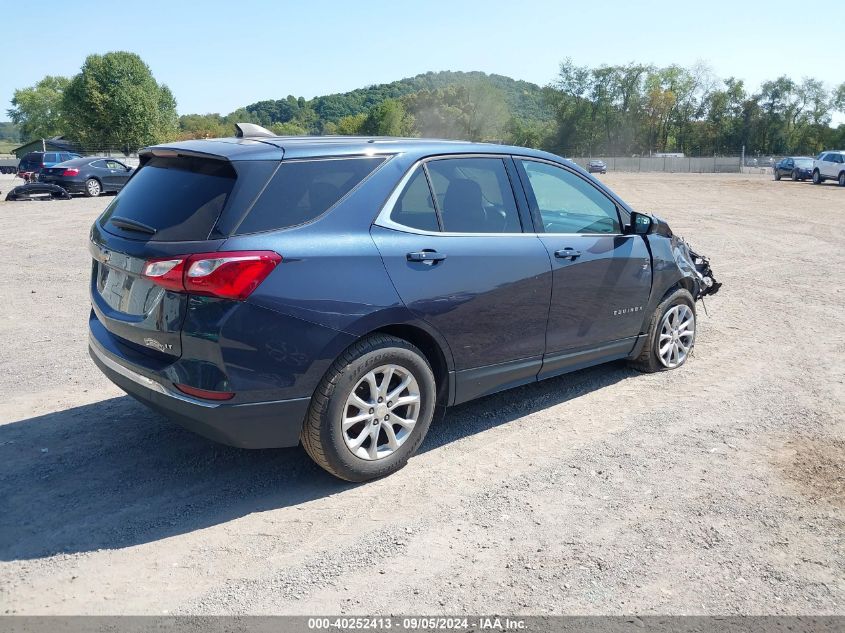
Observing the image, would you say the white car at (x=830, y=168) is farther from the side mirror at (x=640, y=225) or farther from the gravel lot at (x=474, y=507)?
the side mirror at (x=640, y=225)

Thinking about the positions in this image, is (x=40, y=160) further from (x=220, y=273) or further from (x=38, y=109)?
(x=38, y=109)

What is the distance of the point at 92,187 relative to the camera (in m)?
25.3

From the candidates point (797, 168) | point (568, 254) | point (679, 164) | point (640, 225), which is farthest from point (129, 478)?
point (679, 164)

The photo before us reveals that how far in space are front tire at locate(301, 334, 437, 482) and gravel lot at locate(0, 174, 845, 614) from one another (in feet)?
0.61

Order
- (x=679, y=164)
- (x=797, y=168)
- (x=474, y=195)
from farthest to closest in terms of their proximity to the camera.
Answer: (x=679, y=164) → (x=797, y=168) → (x=474, y=195)

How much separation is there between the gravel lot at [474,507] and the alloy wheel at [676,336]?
150 millimetres

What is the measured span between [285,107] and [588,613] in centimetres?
14901

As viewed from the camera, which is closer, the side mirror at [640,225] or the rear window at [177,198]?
the rear window at [177,198]

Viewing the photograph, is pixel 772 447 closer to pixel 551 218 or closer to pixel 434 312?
pixel 551 218

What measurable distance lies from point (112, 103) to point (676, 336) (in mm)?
87149

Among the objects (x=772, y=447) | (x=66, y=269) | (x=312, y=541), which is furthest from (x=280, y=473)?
(x=66, y=269)

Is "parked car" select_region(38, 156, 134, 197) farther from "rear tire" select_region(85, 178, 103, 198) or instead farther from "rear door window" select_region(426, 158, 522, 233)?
"rear door window" select_region(426, 158, 522, 233)

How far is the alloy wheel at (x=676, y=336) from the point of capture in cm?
600

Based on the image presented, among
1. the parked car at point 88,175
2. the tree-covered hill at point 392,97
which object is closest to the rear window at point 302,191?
the parked car at point 88,175
